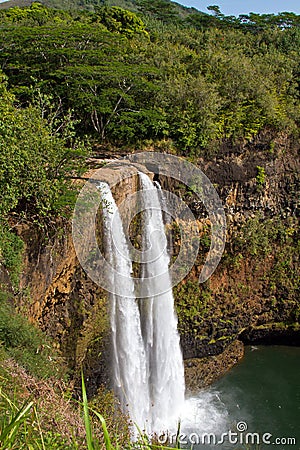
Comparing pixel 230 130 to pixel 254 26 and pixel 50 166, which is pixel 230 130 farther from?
pixel 254 26

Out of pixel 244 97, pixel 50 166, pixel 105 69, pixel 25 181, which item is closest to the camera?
pixel 25 181

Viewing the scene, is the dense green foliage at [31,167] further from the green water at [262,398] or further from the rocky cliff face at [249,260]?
the green water at [262,398]

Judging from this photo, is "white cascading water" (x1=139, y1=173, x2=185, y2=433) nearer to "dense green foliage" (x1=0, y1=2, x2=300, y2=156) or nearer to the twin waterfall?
the twin waterfall

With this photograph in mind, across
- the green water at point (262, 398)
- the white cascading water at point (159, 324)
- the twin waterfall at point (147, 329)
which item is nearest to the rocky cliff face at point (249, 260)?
the green water at point (262, 398)

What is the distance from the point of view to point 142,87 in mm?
11273

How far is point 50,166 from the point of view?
23.1 feet

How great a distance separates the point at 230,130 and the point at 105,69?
358 centimetres

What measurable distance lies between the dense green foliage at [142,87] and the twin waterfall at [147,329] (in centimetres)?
241

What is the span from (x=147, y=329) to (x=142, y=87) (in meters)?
6.03

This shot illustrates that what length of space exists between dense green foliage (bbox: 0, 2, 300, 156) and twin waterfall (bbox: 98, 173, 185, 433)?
7.92 feet

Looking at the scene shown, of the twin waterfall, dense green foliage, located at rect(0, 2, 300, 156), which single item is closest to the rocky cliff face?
dense green foliage, located at rect(0, 2, 300, 156)

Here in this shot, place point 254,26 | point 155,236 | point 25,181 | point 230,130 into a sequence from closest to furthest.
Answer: point 25,181, point 155,236, point 230,130, point 254,26

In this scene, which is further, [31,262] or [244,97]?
[244,97]

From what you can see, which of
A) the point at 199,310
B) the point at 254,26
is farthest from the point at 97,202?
the point at 254,26
